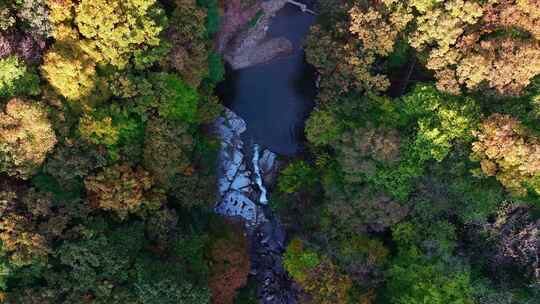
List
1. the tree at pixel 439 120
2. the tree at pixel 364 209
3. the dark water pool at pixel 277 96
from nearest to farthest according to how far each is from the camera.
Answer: the tree at pixel 439 120 < the tree at pixel 364 209 < the dark water pool at pixel 277 96

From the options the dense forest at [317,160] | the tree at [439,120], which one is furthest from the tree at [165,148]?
the tree at [439,120]

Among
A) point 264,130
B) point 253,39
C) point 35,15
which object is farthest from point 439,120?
point 35,15

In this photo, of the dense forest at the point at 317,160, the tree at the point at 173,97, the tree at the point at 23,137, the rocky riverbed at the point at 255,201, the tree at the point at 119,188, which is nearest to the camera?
the tree at the point at 23,137

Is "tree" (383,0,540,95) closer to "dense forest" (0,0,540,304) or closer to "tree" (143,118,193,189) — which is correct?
"dense forest" (0,0,540,304)

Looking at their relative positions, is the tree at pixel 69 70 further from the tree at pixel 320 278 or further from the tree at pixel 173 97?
the tree at pixel 320 278

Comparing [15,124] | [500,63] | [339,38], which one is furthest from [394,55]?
[15,124]

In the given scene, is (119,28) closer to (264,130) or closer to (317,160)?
(317,160)

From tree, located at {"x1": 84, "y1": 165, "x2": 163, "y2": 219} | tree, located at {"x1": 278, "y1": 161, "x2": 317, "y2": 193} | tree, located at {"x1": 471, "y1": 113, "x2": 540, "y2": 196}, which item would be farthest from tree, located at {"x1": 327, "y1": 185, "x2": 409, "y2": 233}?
tree, located at {"x1": 84, "y1": 165, "x2": 163, "y2": 219}
